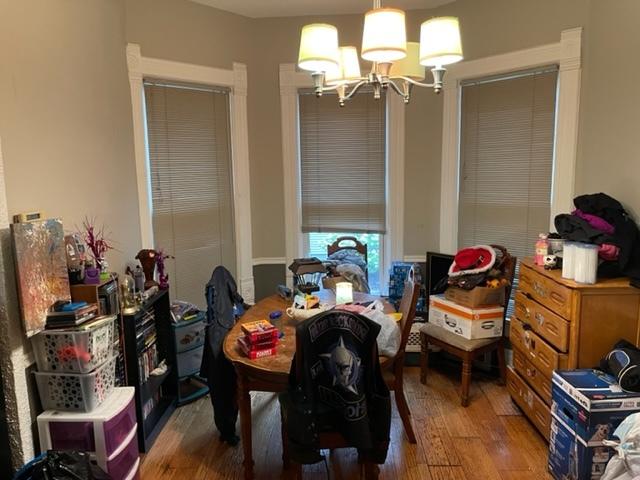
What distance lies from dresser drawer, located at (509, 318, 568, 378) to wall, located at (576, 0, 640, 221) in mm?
865

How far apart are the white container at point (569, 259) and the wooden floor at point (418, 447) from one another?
1018 millimetres

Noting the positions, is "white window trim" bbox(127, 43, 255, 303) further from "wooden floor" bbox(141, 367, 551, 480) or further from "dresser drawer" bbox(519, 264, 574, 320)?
"dresser drawer" bbox(519, 264, 574, 320)

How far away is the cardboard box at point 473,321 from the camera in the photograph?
307 cm

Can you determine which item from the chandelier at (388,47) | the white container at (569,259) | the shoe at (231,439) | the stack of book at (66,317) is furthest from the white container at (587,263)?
the stack of book at (66,317)

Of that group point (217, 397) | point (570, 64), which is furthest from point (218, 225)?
point (570, 64)

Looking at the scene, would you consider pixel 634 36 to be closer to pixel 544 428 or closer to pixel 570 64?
pixel 570 64

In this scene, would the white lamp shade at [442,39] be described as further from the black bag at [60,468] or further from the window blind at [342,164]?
the black bag at [60,468]

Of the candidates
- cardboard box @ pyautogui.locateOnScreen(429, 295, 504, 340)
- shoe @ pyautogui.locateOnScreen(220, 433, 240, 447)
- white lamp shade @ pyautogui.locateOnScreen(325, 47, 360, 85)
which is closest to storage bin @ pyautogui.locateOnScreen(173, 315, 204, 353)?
shoe @ pyautogui.locateOnScreen(220, 433, 240, 447)

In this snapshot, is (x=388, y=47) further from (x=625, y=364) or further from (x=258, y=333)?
(x=625, y=364)

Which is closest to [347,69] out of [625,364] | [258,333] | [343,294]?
[343,294]

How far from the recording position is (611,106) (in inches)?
106

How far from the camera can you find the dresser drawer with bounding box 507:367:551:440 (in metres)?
2.55

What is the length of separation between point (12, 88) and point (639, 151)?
3102 millimetres

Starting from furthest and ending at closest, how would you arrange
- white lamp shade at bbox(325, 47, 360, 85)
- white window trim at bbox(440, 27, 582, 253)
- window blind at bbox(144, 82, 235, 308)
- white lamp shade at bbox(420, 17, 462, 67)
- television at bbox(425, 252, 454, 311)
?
television at bbox(425, 252, 454, 311), window blind at bbox(144, 82, 235, 308), white window trim at bbox(440, 27, 582, 253), white lamp shade at bbox(325, 47, 360, 85), white lamp shade at bbox(420, 17, 462, 67)
